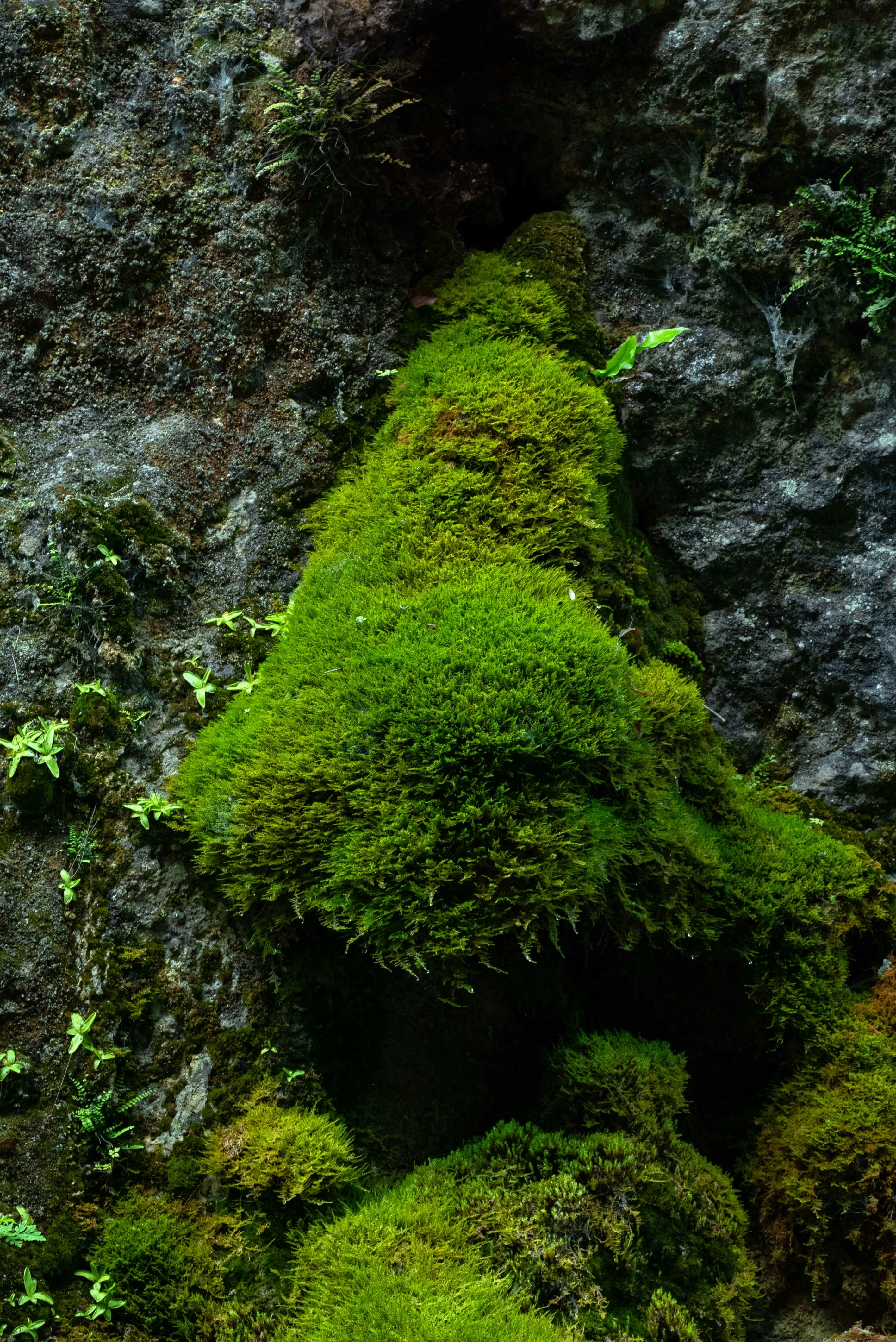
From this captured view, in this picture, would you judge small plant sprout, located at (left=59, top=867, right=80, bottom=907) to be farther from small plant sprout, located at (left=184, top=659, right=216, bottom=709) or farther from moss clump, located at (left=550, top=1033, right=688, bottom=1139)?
moss clump, located at (left=550, top=1033, right=688, bottom=1139)

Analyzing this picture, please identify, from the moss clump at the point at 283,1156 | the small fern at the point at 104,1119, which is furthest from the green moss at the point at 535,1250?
the small fern at the point at 104,1119

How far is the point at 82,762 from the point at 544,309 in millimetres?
2961

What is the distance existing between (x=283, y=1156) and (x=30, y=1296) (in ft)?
2.72

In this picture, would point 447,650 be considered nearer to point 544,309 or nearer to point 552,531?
point 552,531

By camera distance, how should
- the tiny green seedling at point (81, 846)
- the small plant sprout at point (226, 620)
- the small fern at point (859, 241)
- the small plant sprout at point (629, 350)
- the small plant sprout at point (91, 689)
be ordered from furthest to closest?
the small plant sprout at point (629, 350), the small fern at point (859, 241), the small plant sprout at point (226, 620), the small plant sprout at point (91, 689), the tiny green seedling at point (81, 846)

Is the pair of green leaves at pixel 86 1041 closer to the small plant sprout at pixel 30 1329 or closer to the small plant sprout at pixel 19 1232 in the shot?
the small plant sprout at pixel 19 1232

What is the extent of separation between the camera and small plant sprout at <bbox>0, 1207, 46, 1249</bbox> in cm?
270

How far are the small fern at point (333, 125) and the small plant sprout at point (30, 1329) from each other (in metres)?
4.57

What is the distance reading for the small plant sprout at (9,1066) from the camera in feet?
9.54

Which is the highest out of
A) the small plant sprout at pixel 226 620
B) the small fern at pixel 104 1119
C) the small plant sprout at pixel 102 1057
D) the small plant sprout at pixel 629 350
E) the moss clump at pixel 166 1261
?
the small plant sprout at pixel 629 350

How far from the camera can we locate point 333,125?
3.93m

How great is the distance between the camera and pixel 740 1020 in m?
3.67

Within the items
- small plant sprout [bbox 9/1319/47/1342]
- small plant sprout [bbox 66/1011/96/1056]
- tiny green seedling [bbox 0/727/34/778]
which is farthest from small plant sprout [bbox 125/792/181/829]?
small plant sprout [bbox 9/1319/47/1342]

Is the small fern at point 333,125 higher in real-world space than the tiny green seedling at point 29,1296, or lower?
higher
